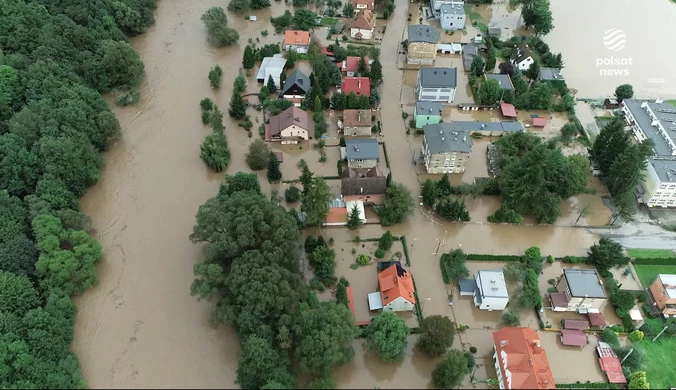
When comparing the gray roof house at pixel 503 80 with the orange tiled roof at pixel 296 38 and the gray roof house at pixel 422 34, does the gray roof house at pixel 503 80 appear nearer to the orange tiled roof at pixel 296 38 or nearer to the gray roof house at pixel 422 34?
the gray roof house at pixel 422 34

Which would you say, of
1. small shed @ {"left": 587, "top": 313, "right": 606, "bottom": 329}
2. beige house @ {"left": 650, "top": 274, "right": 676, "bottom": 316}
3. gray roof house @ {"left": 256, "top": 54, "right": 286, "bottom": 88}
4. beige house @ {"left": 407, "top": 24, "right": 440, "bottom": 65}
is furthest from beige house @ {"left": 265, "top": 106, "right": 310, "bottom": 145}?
beige house @ {"left": 650, "top": 274, "right": 676, "bottom": 316}

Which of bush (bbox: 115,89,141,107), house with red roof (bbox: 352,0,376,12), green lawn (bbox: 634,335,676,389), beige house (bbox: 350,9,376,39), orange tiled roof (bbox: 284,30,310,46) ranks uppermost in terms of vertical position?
house with red roof (bbox: 352,0,376,12)

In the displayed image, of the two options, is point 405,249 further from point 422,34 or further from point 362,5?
point 362,5

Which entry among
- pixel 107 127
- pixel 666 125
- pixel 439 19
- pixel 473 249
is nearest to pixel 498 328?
pixel 473 249

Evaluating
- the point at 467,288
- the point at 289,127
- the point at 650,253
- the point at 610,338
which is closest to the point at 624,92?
the point at 650,253

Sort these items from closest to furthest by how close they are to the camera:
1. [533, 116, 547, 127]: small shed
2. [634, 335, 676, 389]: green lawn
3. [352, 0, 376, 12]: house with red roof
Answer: [634, 335, 676, 389]: green lawn, [533, 116, 547, 127]: small shed, [352, 0, 376, 12]: house with red roof

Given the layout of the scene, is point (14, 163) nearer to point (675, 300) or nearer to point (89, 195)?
point (89, 195)

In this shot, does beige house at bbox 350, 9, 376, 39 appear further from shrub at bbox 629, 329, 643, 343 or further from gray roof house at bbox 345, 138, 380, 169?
shrub at bbox 629, 329, 643, 343
